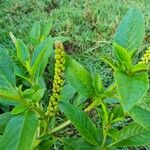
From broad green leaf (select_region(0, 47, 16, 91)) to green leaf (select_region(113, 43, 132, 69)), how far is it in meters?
0.33

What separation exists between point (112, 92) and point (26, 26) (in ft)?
5.46

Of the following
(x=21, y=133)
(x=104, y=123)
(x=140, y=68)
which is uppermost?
(x=140, y=68)

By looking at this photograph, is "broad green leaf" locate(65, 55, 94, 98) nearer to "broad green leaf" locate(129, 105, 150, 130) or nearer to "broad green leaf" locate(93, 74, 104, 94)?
"broad green leaf" locate(93, 74, 104, 94)

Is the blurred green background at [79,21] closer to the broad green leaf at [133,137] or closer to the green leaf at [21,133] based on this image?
the broad green leaf at [133,137]

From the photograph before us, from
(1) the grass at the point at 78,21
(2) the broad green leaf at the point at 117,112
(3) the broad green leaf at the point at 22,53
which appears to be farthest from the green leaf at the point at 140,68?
(1) the grass at the point at 78,21

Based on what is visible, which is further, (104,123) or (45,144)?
(45,144)

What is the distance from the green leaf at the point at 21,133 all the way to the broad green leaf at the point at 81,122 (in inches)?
5.1

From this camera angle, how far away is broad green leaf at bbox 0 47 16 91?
51.4 inches

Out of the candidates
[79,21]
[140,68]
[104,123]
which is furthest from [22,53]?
[79,21]

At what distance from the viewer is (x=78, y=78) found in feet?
4.31

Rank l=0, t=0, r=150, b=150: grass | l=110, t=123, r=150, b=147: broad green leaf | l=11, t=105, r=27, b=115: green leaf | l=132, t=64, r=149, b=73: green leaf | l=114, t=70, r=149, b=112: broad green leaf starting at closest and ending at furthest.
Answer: l=114, t=70, r=149, b=112: broad green leaf, l=132, t=64, r=149, b=73: green leaf, l=11, t=105, r=27, b=115: green leaf, l=110, t=123, r=150, b=147: broad green leaf, l=0, t=0, r=150, b=150: grass

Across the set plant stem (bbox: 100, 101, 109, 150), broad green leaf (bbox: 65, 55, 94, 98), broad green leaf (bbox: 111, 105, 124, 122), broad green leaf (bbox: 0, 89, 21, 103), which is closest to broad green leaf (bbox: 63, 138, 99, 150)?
plant stem (bbox: 100, 101, 109, 150)

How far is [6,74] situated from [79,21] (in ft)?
5.18

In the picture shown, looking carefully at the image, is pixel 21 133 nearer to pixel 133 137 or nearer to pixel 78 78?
pixel 78 78
